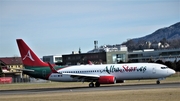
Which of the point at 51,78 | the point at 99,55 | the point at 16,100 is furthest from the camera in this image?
the point at 99,55

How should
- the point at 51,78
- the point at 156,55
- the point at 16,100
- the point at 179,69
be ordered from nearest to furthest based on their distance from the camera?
the point at 16,100
the point at 51,78
the point at 179,69
the point at 156,55

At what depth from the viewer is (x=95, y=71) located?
64125 millimetres

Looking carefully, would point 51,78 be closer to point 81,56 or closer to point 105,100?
point 105,100

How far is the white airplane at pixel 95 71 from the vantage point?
61.7 metres

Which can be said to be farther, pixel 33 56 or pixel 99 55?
pixel 99 55

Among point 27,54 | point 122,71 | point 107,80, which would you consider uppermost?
point 27,54

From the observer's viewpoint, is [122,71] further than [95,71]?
No

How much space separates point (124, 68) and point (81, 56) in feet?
429

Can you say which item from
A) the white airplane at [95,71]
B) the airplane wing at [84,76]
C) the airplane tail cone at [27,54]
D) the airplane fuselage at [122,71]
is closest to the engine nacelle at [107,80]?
the white airplane at [95,71]

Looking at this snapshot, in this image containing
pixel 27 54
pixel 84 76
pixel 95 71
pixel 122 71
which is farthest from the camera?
pixel 27 54

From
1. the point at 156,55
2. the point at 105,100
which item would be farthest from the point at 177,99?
the point at 156,55

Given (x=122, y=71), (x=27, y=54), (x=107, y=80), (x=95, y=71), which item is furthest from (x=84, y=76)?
(x=27, y=54)

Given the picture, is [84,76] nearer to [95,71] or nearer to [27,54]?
[95,71]

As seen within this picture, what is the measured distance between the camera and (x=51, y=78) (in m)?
66.1
